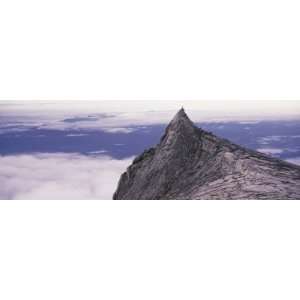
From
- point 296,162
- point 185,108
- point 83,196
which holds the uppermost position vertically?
point 185,108

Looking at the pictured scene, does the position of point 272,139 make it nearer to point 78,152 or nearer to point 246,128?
point 246,128
